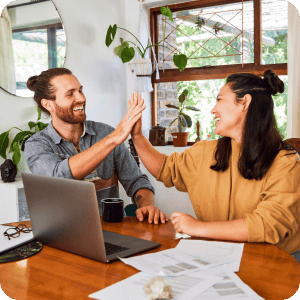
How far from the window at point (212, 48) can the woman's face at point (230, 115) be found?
1.77m

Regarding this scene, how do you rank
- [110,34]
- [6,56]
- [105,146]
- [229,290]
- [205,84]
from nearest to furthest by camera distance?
1. [229,290]
2. [105,146]
3. [6,56]
4. [110,34]
5. [205,84]

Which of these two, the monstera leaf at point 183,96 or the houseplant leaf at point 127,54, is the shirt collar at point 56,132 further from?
the monstera leaf at point 183,96

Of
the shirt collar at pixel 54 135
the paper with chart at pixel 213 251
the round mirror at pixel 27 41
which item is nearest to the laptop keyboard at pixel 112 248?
the paper with chart at pixel 213 251

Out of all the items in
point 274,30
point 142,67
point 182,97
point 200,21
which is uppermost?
point 200,21

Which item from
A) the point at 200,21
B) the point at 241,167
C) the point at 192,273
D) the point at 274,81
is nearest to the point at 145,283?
the point at 192,273

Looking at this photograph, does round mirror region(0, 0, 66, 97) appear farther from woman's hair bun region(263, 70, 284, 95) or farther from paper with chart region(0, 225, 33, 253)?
woman's hair bun region(263, 70, 284, 95)

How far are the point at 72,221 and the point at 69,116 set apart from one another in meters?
0.90

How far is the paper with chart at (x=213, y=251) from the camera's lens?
3.13ft

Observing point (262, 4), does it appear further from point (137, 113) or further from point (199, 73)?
point (137, 113)

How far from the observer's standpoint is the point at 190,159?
1.58 meters

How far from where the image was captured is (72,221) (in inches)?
39.7

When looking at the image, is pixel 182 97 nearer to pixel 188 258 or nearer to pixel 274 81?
pixel 274 81

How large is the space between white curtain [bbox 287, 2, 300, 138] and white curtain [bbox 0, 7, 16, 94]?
2.13 m

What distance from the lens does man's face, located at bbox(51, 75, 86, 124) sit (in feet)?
5.94
